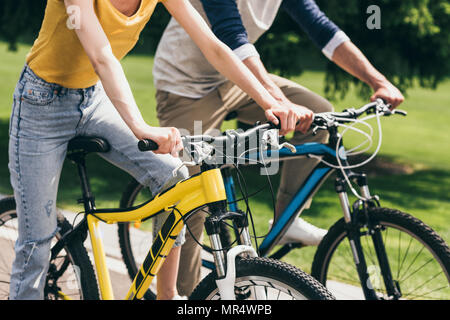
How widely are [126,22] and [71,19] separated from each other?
20 cm

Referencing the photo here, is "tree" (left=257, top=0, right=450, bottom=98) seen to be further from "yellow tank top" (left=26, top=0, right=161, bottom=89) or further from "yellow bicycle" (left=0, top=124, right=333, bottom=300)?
"yellow tank top" (left=26, top=0, right=161, bottom=89)

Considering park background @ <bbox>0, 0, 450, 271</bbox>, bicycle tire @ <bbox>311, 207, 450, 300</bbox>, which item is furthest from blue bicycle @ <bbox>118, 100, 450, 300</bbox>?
park background @ <bbox>0, 0, 450, 271</bbox>

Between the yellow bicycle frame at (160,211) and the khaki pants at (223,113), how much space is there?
662 mm

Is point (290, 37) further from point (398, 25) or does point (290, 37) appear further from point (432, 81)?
point (432, 81)

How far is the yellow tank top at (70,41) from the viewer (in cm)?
235

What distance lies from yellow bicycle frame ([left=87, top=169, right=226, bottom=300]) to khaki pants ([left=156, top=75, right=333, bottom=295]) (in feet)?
2.17

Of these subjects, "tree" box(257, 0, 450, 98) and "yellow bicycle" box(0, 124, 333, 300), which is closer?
"yellow bicycle" box(0, 124, 333, 300)

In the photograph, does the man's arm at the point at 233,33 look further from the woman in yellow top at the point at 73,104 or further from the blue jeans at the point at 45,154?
the blue jeans at the point at 45,154

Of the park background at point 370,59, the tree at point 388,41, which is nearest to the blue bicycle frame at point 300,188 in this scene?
the park background at point 370,59

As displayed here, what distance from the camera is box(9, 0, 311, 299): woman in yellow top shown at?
231cm

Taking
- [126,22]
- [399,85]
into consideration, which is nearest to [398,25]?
[399,85]

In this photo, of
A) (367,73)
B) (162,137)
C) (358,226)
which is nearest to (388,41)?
(367,73)

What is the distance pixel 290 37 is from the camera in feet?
23.4

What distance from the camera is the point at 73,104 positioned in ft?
8.56
